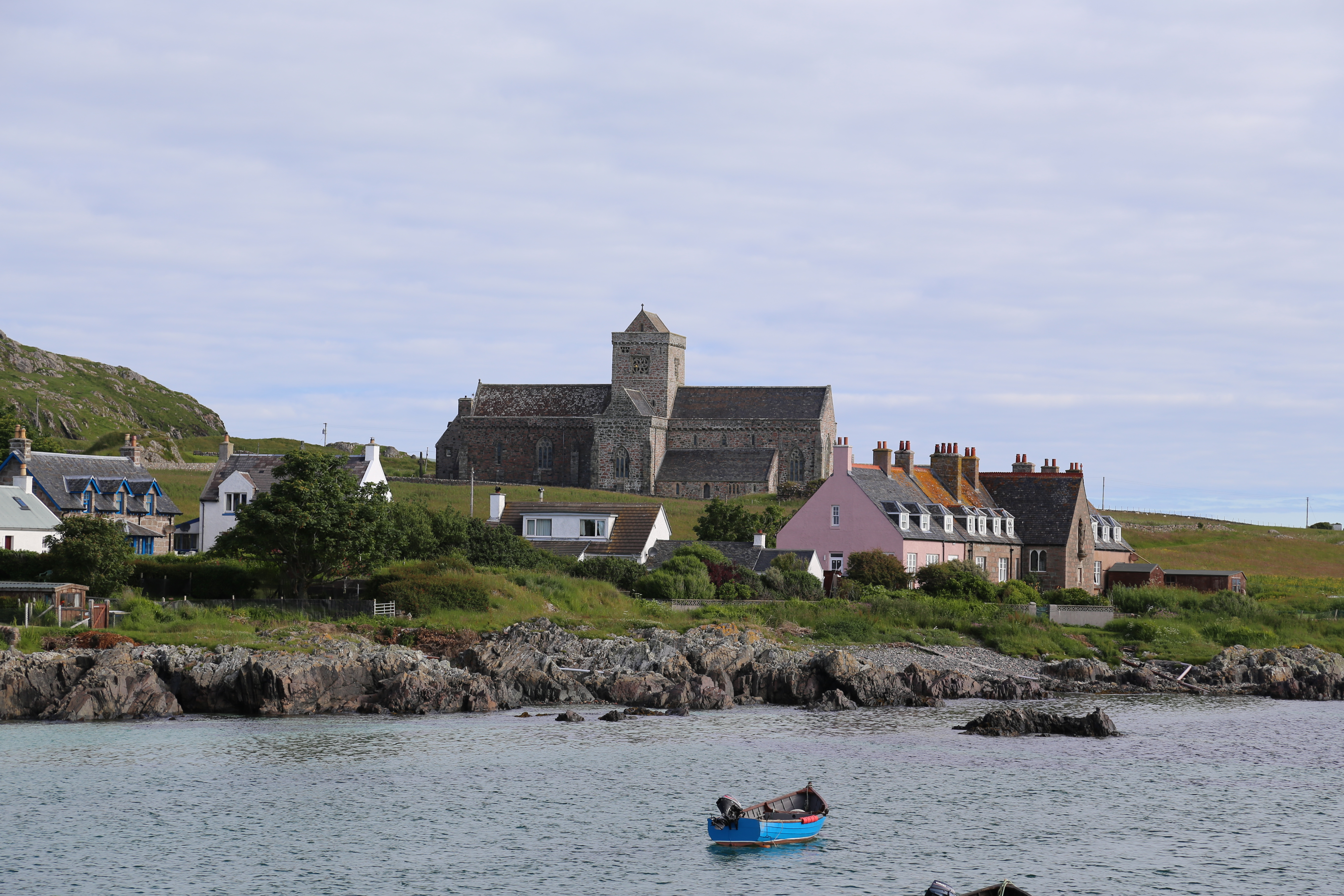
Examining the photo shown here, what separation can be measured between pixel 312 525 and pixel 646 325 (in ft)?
288

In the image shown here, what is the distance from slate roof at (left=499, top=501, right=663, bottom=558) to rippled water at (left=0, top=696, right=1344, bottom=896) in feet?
98.9

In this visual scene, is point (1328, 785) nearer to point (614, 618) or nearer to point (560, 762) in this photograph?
point (560, 762)

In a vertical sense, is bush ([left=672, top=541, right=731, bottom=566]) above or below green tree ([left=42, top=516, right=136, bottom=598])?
above

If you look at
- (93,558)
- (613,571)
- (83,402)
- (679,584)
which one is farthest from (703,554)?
(83,402)

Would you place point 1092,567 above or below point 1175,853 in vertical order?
above

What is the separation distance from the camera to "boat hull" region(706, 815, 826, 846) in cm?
2602

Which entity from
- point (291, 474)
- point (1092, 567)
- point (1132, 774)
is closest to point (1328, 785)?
point (1132, 774)

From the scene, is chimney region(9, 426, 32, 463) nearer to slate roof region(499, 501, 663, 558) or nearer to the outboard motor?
slate roof region(499, 501, 663, 558)

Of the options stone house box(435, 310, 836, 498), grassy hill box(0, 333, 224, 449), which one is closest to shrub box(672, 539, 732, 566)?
stone house box(435, 310, 836, 498)

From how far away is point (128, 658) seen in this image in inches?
1634

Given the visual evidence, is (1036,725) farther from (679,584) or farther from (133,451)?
(133,451)

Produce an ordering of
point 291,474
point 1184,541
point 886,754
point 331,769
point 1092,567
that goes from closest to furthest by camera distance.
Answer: point 331,769 → point 886,754 → point 291,474 → point 1092,567 → point 1184,541

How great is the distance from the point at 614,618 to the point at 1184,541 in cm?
7779

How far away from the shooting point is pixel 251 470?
8219 cm
